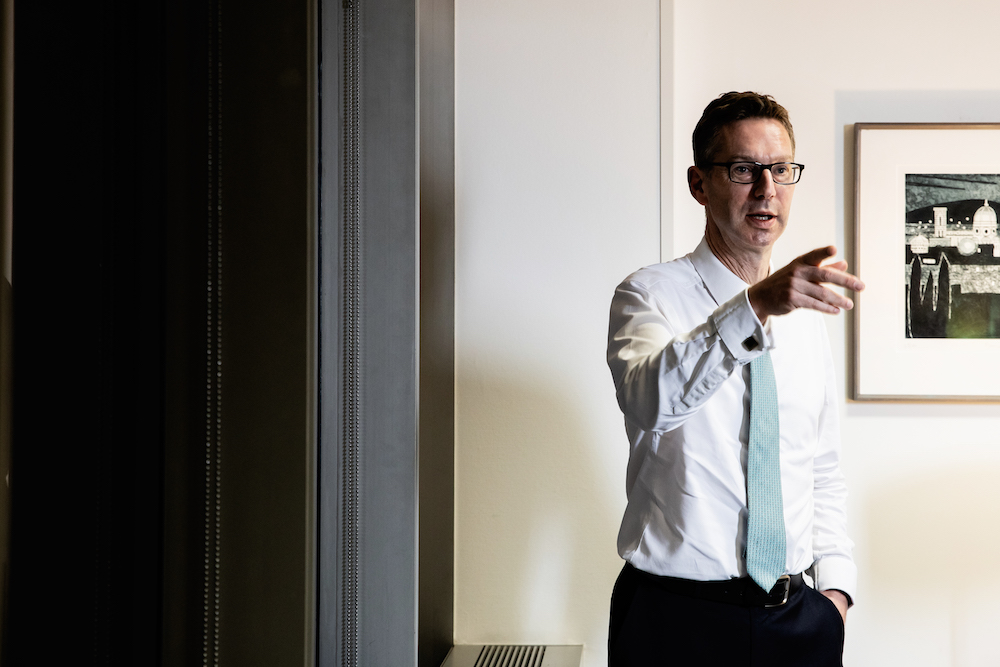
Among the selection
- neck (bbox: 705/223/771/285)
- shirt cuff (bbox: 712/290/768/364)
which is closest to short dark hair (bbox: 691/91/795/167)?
neck (bbox: 705/223/771/285)

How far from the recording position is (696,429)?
1400 millimetres

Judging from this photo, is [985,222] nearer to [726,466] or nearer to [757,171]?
[757,171]

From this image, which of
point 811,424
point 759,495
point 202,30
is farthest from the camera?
point 811,424

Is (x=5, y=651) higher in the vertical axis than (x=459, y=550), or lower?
higher

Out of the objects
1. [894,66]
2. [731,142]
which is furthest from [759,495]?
[894,66]

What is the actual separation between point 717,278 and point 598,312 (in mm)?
836

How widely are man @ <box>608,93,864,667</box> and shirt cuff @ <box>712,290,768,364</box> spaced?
0.16 metres

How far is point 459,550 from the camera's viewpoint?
2.34m

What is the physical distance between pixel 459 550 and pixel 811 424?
1.22m

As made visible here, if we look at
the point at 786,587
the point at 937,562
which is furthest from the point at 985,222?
the point at 786,587

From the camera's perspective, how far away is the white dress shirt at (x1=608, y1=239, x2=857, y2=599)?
122 cm

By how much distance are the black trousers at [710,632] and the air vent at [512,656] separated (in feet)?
2.47

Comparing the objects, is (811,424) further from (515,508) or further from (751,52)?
(751,52)

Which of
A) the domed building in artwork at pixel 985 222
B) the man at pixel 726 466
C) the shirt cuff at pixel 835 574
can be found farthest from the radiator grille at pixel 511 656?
the domed building in artwork at pixel 985 222
